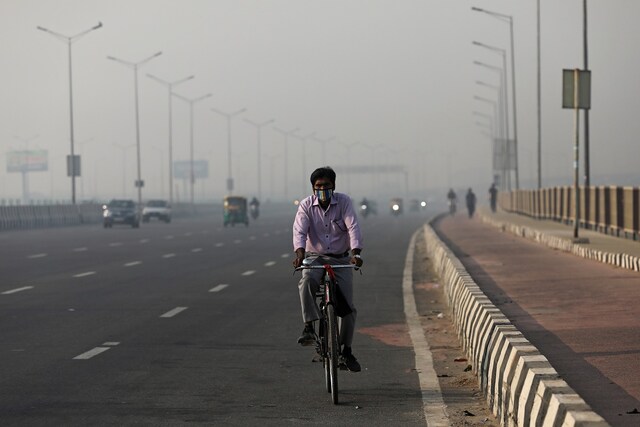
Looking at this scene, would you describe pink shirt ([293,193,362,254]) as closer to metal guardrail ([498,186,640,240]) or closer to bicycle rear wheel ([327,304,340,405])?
bicycle rear wheel ([327,304,340,405])

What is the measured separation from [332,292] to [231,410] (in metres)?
1.33

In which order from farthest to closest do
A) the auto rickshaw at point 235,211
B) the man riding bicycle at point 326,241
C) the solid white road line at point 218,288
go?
the auto rickshaw at point 235,211, the solid white road line at point 218,288, the man riding bicycle at point 326,241

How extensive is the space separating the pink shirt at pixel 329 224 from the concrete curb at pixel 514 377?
139 cm

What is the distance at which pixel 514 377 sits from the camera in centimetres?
911

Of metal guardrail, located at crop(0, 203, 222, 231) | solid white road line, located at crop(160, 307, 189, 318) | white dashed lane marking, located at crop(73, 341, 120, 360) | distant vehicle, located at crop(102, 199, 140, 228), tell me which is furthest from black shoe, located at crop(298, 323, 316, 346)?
distant vehicle, located at crop(102, 199, 140, 228)

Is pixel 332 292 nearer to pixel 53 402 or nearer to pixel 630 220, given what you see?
pixel 53 402

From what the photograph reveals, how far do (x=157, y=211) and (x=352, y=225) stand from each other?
80.0 m

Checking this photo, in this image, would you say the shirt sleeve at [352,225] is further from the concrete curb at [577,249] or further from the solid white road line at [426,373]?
the concrete curb at [577,249]

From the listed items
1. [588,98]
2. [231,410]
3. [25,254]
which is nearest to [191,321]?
[231,410]

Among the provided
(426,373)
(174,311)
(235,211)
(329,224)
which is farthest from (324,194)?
(235,211)

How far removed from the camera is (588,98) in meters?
34.1

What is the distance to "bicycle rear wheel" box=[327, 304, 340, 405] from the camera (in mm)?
10859

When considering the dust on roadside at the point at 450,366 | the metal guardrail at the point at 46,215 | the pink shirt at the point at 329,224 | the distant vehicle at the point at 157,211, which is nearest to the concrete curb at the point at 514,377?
the dust on roadside at the point at 450,366

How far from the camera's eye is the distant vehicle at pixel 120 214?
2874 inches
